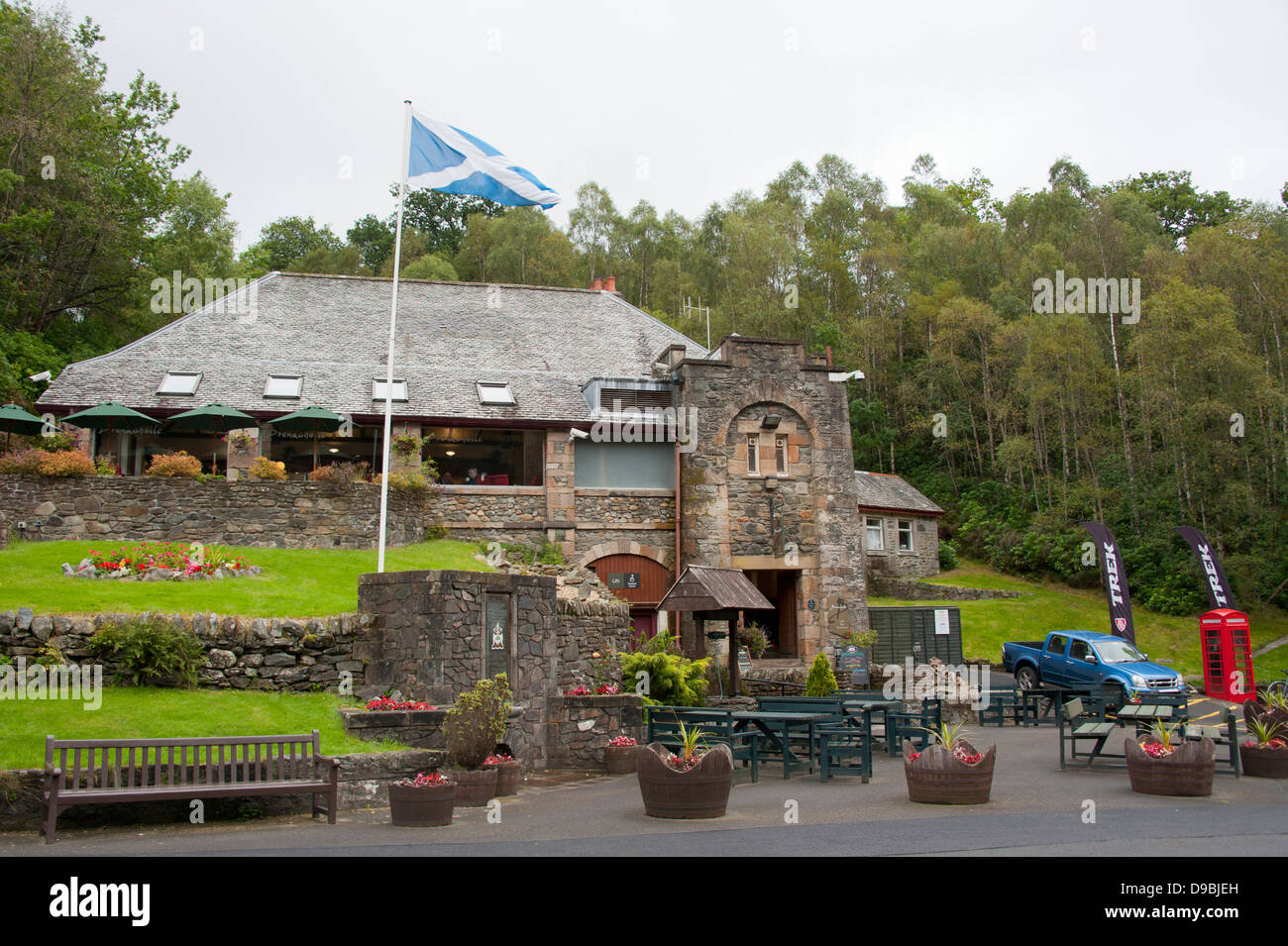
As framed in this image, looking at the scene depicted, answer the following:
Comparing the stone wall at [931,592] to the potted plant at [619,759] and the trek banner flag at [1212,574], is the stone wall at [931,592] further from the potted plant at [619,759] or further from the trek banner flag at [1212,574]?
the potted plant at [619,759]

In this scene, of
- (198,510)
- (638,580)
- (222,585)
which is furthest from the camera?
(638,580)

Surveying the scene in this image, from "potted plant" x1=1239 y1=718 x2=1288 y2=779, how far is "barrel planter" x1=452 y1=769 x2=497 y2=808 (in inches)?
361

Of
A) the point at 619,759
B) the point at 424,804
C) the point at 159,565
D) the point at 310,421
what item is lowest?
the point at 619,759

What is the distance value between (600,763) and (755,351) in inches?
585

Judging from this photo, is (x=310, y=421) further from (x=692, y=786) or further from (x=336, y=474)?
(x=692, y=786)

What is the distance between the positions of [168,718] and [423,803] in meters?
3.43

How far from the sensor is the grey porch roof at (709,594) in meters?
16.4

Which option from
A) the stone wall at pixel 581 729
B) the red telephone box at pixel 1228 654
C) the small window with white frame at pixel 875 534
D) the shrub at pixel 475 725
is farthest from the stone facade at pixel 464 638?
the small window with white frame at pixel 875 534

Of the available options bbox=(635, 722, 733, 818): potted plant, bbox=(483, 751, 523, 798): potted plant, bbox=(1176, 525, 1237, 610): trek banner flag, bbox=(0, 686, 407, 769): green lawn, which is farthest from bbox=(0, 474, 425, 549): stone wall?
bbox=(1176, 525, 1237, 610): trek banner flag

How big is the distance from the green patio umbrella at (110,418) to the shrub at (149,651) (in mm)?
→ 11481

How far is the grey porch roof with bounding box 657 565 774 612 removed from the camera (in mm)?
16438

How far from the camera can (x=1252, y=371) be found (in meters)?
31.2

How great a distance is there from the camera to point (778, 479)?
26.5 metres

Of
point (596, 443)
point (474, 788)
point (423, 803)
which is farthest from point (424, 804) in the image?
point (596, 443)
